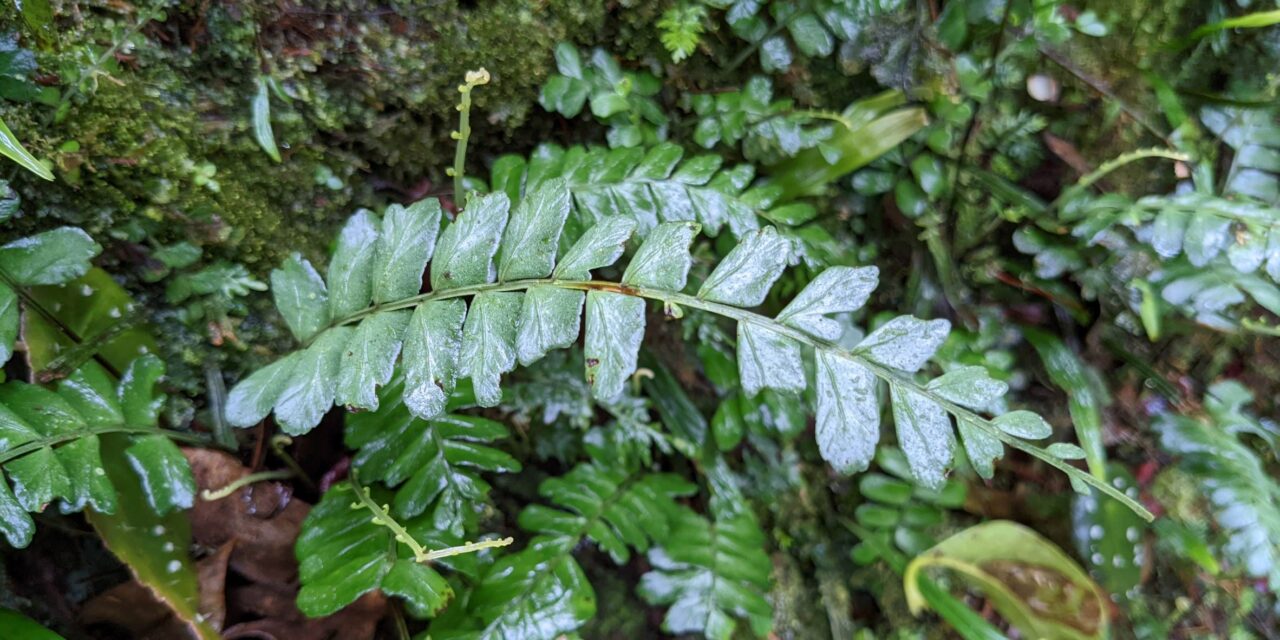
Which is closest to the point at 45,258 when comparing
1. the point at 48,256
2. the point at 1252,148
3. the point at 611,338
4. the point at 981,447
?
the point at 48,256

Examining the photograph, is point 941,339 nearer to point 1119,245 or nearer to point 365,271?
point 365,271

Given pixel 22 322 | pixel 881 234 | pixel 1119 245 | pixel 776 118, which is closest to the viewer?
pixel 22 322

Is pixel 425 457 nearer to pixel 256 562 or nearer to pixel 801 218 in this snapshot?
pixel 256 562

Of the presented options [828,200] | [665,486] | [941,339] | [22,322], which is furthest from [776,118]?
[22,322]

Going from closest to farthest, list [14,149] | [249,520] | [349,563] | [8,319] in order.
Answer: [14,149], [8,319], [349,563], [249,520]

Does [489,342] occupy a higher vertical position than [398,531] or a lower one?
higher
